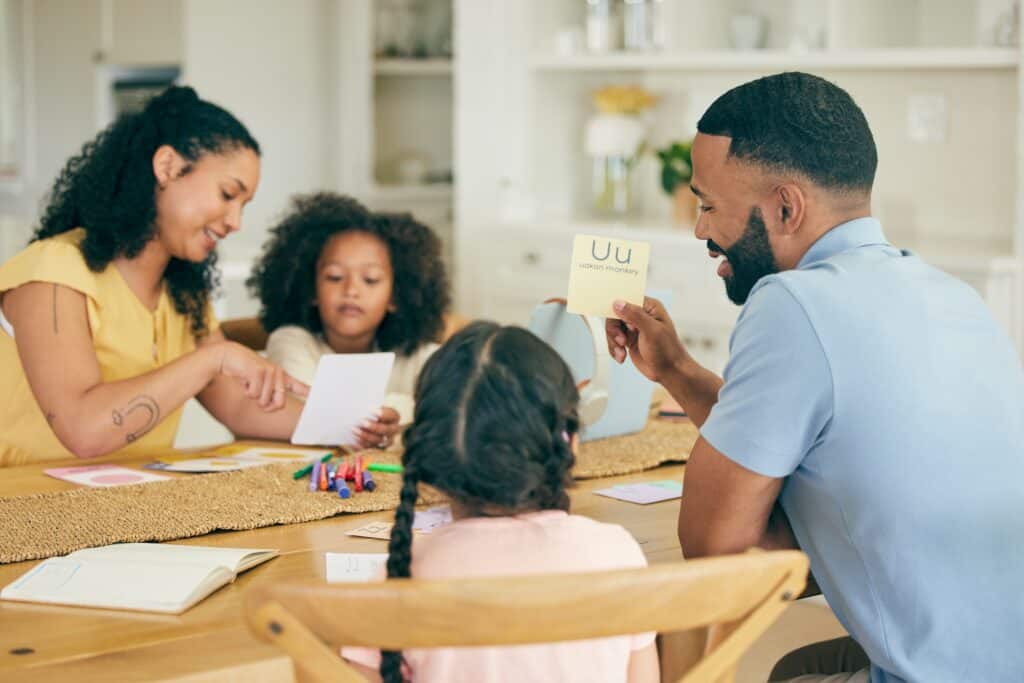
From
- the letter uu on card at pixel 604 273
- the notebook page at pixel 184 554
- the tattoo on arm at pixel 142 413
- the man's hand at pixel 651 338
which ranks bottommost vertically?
the notebook page at pixel 184 554

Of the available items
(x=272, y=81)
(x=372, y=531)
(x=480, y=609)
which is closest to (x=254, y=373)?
(x=372, y=531)

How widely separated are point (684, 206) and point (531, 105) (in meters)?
0.79

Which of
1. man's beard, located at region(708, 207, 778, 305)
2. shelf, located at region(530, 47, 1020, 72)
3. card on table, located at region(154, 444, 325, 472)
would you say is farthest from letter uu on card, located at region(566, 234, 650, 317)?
shelf, located at region(530, 47, 1020, 72)

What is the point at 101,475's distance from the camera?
1890 millimetres

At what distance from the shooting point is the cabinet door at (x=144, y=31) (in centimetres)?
538

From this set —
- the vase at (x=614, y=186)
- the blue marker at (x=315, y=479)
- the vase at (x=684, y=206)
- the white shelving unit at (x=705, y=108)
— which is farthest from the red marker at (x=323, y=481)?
the vase at (x=614, y=186)

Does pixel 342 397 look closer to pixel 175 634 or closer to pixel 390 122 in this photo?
pixel 175 634

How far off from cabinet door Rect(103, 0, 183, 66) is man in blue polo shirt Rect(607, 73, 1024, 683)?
435 cm

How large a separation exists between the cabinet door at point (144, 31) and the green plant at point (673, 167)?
196 cm

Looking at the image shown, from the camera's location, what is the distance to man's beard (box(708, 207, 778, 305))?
1528 millimetres

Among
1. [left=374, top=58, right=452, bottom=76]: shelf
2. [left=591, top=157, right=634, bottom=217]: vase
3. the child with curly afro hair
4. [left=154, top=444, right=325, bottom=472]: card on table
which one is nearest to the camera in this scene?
[left=154, top=444, right=325, bottom=472]: card on table

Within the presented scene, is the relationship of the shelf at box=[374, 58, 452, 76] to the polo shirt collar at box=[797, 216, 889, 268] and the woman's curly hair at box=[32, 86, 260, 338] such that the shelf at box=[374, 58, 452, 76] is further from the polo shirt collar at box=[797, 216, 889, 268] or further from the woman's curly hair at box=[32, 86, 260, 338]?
the polo shirt collar at box=[797, 216, 889, 268]

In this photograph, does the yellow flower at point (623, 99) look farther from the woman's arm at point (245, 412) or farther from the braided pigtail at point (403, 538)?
Answer: the braided pigtail at point (403, 538)

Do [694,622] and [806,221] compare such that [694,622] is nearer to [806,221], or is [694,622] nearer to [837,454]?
[837,454]
